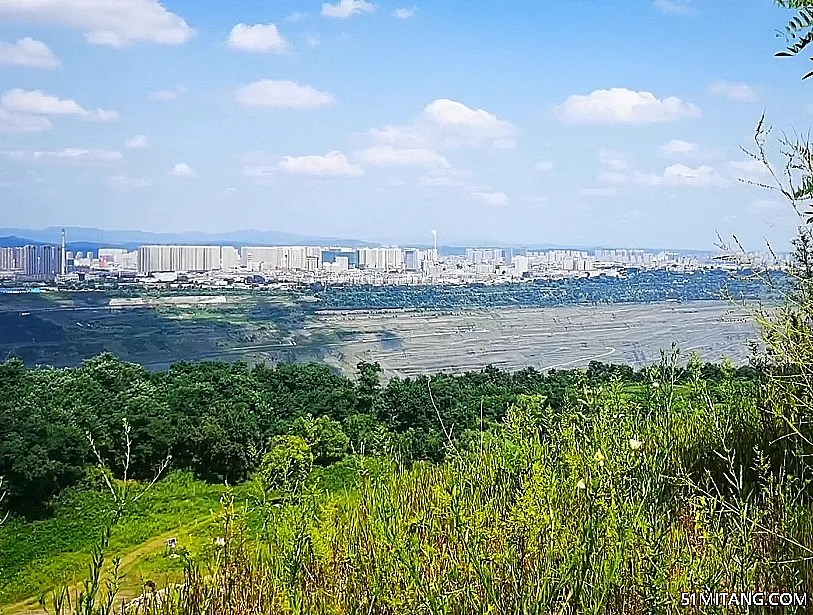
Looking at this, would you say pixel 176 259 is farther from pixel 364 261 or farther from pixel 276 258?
pixel 364 261

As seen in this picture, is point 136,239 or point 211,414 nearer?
point 211,414

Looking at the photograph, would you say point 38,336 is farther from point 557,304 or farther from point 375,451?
point 557,304

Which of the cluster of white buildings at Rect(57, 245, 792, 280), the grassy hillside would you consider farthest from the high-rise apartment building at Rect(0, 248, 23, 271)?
the grassy hillside

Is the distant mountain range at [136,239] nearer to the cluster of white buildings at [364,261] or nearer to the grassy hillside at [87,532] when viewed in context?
the cluster of white buildings at [364,261]

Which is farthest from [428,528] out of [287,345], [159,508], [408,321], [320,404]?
[408,321]

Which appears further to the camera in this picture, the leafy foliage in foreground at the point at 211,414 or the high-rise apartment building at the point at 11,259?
the high-rise apartment building at the point at 11,259

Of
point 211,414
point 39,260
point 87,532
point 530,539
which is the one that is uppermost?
point 39,260

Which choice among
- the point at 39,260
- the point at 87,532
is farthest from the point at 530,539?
the point at 39,260

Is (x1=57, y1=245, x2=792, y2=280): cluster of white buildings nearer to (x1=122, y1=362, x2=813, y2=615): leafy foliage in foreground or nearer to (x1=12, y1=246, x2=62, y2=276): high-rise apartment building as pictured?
(x1=12, y1=246, x2=62, y2=276): high-rise apartment building

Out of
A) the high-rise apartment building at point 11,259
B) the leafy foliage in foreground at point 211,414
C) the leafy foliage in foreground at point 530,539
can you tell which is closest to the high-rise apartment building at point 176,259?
the high-rise apartment building at point 11,259

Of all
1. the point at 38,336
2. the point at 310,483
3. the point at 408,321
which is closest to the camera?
the point at 310,483

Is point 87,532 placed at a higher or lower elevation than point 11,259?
lower
